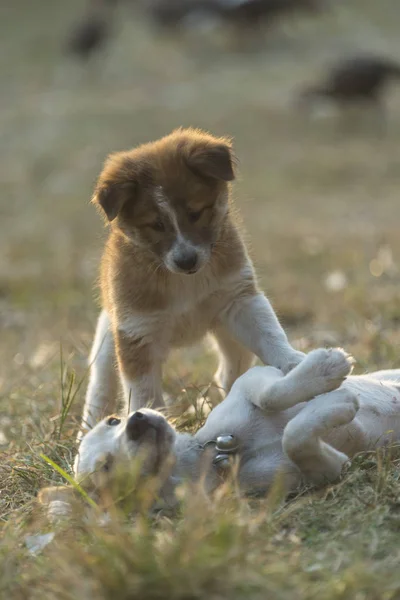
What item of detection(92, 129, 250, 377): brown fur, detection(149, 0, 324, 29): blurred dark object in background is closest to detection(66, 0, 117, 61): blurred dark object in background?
detection(149, 0, 324, 29): blurred dark object in background

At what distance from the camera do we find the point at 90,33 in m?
23.5

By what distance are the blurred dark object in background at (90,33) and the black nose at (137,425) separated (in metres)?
20.6

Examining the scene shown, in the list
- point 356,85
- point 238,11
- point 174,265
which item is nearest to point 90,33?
point 238,11

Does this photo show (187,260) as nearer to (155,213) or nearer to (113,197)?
(155,213)

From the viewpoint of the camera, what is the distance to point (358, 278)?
8.40 meters

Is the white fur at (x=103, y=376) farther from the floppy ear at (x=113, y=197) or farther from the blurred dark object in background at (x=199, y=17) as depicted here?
the blurred dark object in background at (x=199, y=17)

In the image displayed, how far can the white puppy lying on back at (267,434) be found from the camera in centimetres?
334

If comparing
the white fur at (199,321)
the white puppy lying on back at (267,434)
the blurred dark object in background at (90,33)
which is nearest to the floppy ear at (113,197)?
the white fur at (199,321)

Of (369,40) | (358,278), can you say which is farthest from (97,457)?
(369,40)

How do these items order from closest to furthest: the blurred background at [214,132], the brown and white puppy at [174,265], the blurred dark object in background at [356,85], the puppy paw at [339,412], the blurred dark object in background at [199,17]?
1. the puppy paw at [339,412]
2. the brown and white puppy at [174,265]
3. the blurred background at [214,132]
4. the blurred dark object in background at [356,85]
5. the blurred dark object in background at [199,17]

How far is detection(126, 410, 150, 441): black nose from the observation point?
3.38 meters

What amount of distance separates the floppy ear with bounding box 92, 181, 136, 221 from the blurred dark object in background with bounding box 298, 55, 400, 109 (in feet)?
44.8

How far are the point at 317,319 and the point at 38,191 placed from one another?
8.85 metres

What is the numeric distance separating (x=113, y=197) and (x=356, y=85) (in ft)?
46.7
